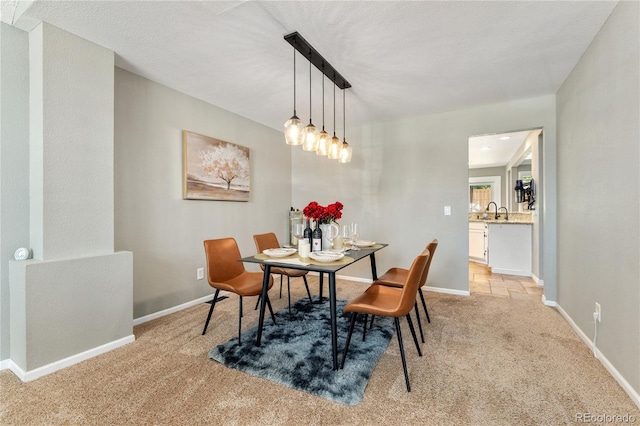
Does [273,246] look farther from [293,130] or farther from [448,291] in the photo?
[448,291]

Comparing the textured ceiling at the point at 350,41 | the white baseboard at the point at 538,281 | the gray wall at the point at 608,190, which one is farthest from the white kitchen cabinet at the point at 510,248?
the textured ceiling at the point at 350,41

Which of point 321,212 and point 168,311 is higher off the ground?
point 321,212

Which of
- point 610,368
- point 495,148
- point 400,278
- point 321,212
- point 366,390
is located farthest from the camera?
point 495,148

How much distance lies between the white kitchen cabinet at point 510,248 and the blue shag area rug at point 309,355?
122 inches

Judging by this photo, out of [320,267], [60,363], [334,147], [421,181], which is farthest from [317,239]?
[421,181]

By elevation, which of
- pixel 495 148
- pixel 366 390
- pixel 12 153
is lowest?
pixel 366 390

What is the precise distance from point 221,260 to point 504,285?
386 centimetres

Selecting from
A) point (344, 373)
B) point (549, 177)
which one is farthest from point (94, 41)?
point (549, 177)

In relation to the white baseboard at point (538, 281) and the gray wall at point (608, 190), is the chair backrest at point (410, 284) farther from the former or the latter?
the white baseboard at point (538, 281)

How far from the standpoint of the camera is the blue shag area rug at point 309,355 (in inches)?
66.1

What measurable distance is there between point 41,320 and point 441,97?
401 cm

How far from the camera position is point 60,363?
1.88 m

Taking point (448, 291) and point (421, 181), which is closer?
point (448, 291)

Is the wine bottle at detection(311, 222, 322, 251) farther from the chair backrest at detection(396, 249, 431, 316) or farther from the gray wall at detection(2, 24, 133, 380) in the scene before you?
the gray wall at detection(2, 24, 133, 380)
